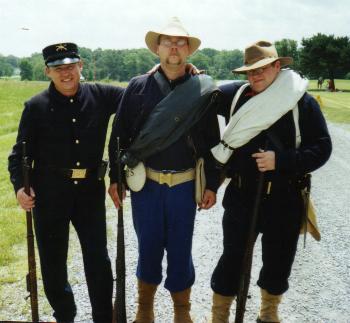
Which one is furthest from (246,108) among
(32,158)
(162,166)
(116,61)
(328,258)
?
(116,61)

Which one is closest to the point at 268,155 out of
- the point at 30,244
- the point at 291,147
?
the point at 291,147

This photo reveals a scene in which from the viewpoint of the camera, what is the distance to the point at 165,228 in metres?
3.44

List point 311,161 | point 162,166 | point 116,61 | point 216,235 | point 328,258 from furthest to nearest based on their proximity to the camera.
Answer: point 116,61, point 216,235, point 328,258, point 162,166, point 311,161

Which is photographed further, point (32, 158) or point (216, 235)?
point (216, 235)

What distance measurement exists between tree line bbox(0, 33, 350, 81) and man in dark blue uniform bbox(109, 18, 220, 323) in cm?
57

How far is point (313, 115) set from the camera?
123 inches

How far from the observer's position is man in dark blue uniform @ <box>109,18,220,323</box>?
319 centimetres

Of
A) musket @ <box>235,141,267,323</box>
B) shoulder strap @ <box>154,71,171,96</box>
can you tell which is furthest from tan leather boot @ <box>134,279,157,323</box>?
shoulder strap @ <box>154,71,171,96</box>

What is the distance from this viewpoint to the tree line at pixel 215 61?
61.9 metres

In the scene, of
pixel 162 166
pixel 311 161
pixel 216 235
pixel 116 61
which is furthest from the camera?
pixel 116 61

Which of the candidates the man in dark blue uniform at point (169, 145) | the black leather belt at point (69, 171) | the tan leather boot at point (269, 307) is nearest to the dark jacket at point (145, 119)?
the man in dark blue uniform at point (169, 145)

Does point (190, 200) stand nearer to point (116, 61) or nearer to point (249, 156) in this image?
point (249, 156)

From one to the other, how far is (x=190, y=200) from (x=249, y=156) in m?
0.63

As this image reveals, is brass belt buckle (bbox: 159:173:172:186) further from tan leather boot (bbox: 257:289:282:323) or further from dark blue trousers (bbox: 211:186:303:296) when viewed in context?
tan leather boot (bbox: 257:289:282:323)
